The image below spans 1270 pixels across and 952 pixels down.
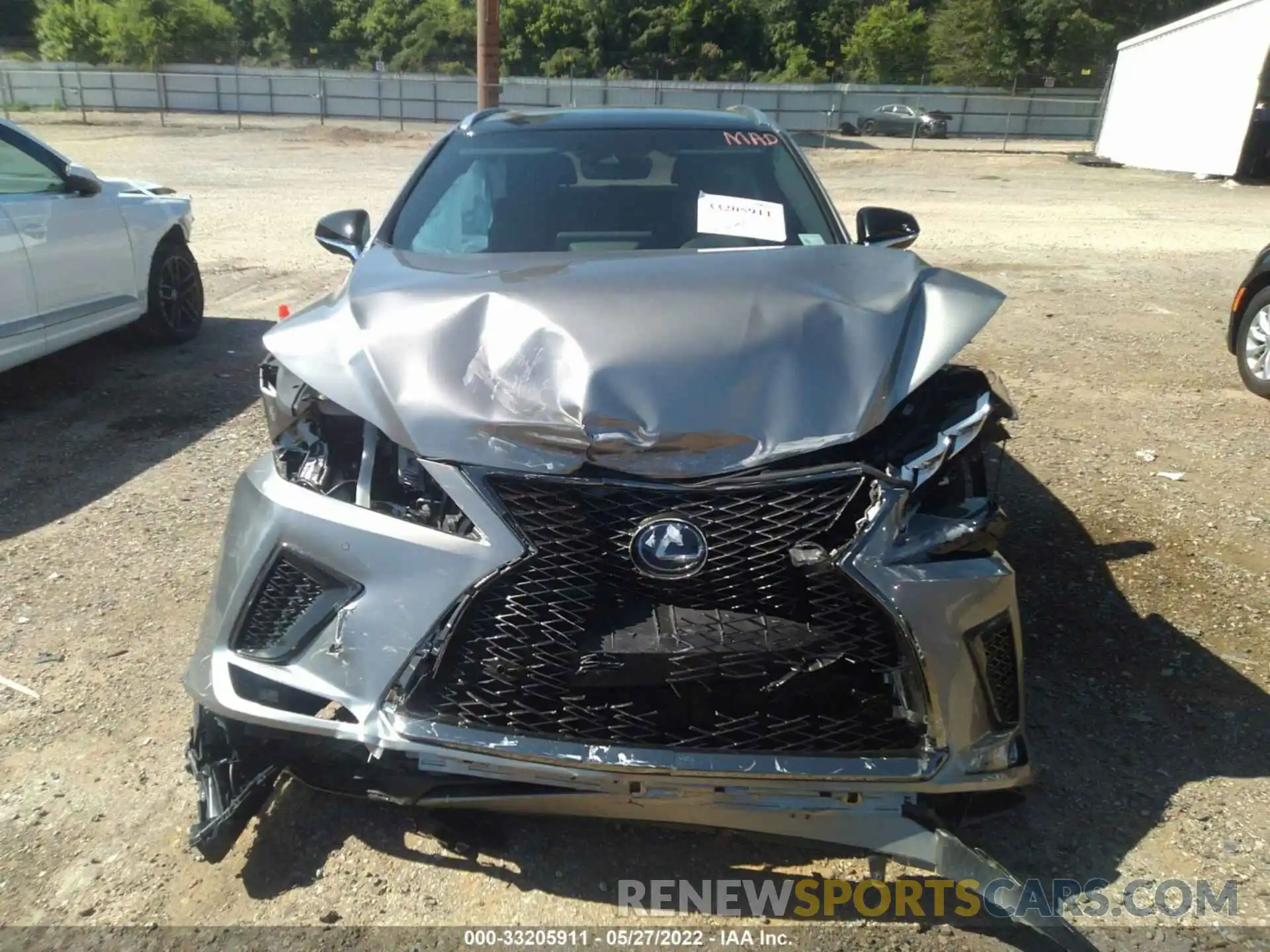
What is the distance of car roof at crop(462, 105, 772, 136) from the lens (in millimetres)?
4242

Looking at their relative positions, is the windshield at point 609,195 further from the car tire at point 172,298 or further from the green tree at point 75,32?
the green tree at point 75,32

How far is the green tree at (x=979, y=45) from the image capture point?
53.9 metres

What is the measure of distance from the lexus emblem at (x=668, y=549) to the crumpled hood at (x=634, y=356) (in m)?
0.11

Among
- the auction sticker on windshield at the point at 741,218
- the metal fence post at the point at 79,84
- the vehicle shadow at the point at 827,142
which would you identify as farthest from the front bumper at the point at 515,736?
the metal fence post at the point at 79,84

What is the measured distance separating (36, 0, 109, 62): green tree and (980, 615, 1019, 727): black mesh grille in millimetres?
66901

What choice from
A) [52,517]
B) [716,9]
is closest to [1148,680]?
[52,517]

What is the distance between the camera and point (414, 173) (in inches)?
160

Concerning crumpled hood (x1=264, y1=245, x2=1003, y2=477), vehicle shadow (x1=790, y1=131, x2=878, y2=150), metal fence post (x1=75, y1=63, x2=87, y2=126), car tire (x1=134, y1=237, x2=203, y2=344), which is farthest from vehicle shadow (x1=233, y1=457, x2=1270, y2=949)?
metal fence post (x1=75, y1=63, x2=87, y2=126)

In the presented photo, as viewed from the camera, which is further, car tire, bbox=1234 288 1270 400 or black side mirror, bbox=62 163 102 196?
car tire, bbox=1234 288 1270 400

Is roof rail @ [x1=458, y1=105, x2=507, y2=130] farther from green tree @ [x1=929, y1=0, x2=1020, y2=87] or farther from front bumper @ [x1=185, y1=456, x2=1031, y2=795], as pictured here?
A: green tree @ [x1=929, y1=0, x2=1020, y2=87]

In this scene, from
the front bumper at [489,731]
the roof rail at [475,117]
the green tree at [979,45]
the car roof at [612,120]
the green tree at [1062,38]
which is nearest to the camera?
the front bumper at [489,731]

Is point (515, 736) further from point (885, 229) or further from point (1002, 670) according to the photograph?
point (885, 229)

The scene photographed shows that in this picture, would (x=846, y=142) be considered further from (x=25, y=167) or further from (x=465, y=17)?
(x=465, y=17)

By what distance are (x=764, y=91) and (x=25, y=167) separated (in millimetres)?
37327
